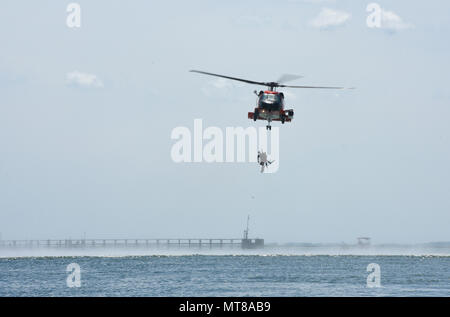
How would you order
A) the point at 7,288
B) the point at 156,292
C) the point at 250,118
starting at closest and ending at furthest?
1. the point at 250,118
2. the point at 156,292
3. the point at 7,288

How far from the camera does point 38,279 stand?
95.4 meters
